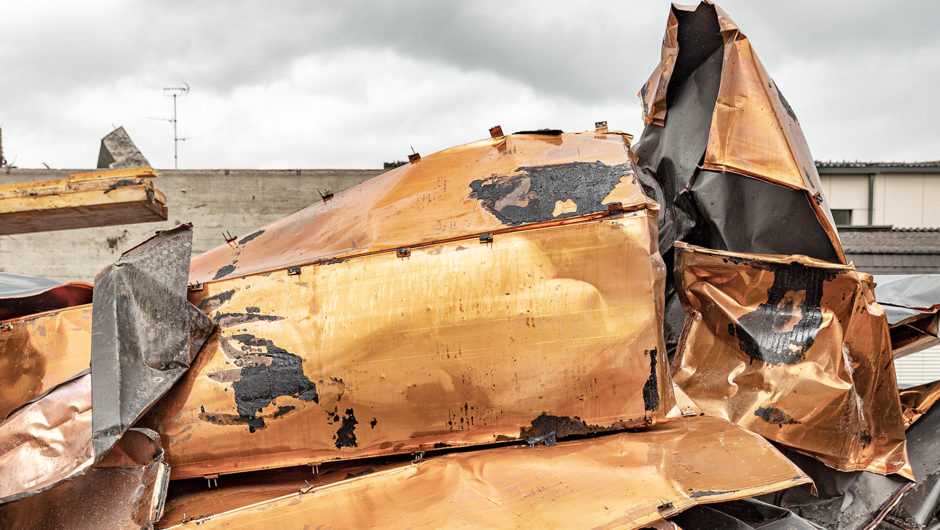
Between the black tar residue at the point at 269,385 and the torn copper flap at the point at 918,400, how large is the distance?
3284 millimetres

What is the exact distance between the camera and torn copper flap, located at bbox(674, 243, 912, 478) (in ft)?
8.91

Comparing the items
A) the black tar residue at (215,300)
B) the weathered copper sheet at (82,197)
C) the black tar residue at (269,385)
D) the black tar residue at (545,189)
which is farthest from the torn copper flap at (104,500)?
the black tar residue at (545,189)

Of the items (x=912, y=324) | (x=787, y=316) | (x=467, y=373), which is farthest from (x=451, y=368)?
(x=912, y=324)

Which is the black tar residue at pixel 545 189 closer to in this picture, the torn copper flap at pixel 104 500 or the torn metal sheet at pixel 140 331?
the torn metal sheet at pixel 140 331

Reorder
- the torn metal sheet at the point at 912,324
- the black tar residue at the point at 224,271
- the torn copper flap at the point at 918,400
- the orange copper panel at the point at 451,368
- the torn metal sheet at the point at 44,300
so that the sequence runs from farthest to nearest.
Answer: the torn copper flap at the point at 918,400 → the torn metal sheet at the point at 912,324 → the black tar residue at the point at 224,271 → the torn metal sheet at the point at 44,300 → the orange copper panel at the point at 451,368

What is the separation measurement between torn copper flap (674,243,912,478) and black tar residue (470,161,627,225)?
2.45 ft

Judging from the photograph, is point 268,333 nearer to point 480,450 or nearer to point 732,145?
point 480,450

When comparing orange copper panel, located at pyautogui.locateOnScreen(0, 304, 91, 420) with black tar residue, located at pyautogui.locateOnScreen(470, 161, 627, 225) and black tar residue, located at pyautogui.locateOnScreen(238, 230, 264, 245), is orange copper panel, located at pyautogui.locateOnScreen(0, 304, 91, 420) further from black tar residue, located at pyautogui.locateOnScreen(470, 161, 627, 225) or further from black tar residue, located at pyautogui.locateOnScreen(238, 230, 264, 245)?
black tar residue, located at pyautogui.locateOnScreen(470, 161, 627, 225)

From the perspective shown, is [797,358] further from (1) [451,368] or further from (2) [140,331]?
(2) [140,331]

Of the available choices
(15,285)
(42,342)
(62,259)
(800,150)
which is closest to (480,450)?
(42,342)

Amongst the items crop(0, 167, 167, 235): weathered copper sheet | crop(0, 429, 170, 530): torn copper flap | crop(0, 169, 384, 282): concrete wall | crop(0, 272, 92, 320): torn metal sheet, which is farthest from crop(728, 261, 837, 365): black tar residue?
crop(0, 169, 384, 282): concrete wall

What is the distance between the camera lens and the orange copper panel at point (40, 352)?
232 centimetres

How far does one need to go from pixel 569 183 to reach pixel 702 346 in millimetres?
1135

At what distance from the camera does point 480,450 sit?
2.28 meters
